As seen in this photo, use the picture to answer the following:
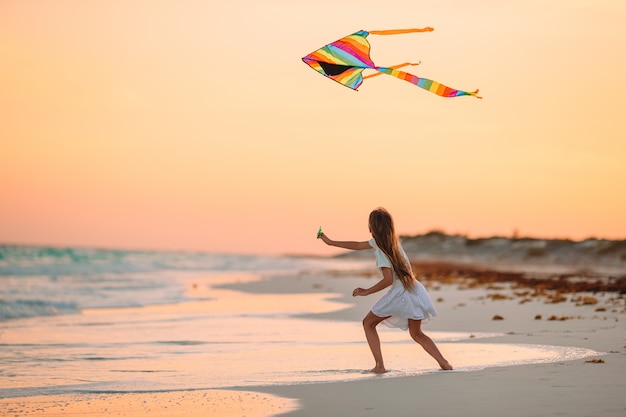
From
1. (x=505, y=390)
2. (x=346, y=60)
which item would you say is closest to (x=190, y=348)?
(x=346, y=60)

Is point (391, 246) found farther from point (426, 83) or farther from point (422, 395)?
point (422, 395)

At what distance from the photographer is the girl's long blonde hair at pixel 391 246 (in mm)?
8828

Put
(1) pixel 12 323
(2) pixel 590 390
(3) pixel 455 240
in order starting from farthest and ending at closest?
(3) pixel 455 240 → (1) pixel 12 323 → (2) pixel 590 390

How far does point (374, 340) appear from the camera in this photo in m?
8.91

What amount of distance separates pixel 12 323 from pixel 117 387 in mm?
7660

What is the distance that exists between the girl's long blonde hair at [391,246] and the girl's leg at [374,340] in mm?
474

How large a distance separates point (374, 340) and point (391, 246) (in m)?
0.95

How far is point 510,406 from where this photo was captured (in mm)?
6656

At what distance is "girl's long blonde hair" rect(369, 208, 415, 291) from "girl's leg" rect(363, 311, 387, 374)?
474 millimetres

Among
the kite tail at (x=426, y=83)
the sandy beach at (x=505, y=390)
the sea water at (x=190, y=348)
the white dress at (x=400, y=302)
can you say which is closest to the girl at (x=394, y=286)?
the white dress at (x=400, y=302)

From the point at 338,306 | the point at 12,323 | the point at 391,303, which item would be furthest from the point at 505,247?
the point at 391,303

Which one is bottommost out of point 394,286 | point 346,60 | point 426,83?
point 394,286

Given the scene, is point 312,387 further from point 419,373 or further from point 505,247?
point 505,247

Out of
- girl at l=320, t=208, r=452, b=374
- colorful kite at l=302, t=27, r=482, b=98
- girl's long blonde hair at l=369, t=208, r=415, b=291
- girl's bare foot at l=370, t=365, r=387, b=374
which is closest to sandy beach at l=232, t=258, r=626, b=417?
girl's bare foot at l=370, t=365, r=387, b=374
